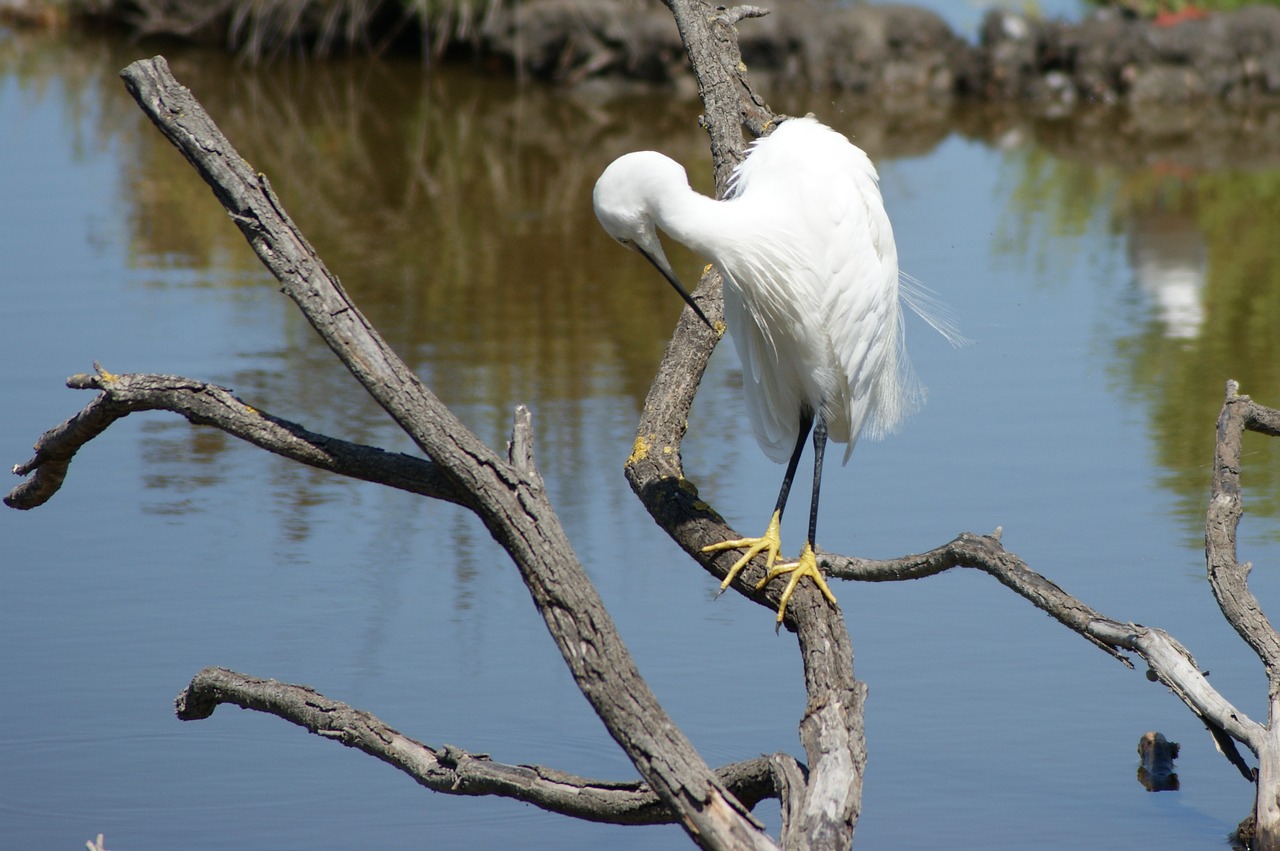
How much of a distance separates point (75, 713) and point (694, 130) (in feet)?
26.8

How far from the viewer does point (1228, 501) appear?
3236 millimetres

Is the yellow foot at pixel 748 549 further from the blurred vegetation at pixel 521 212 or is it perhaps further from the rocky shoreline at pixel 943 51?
the rocky shoreline at pixel 943 51

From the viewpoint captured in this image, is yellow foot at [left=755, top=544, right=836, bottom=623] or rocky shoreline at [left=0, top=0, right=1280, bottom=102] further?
rocky shoreline at [left=0, top=0, right=1280, bottom=102]

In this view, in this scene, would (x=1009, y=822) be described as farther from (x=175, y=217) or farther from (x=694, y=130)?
(x=694, y=130)

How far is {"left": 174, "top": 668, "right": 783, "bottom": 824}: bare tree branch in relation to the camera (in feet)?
8.51

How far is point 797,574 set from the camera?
9.66 ft

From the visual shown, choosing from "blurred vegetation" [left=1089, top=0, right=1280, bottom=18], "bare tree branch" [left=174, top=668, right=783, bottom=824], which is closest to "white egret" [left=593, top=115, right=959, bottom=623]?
"bare tree branch" [left=174, top=668, right=783, bottom=824]

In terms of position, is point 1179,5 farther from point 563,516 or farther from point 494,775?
point 494,775

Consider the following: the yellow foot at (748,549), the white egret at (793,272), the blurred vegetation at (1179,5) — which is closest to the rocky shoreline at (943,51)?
the blurred vegetation at (1179,5)

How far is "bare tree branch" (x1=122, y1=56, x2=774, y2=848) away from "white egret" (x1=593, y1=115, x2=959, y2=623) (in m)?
0.64

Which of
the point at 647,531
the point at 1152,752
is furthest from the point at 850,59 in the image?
the point at 1152,752

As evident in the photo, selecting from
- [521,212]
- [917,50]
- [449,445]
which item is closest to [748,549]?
[449,445]

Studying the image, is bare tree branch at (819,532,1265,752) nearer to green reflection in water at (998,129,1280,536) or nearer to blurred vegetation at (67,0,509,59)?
green reflection in water at (998,129,1280,536)

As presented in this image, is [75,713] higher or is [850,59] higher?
[850,59]
